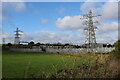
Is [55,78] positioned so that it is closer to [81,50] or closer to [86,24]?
[81,50]

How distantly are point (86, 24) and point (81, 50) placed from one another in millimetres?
18953

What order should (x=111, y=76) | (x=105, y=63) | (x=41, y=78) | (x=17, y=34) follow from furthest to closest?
(x=17, y=34)
(x=105, y=63)
(x=111, y=76)
(x=41, y=78)

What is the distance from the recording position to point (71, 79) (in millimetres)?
8617

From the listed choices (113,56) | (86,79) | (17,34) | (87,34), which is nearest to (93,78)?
(86,79)

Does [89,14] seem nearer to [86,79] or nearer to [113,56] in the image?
[113,56]

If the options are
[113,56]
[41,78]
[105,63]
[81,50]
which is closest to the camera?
[41,78]

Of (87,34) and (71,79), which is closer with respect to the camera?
(71,79)

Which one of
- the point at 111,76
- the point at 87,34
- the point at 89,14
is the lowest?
the point at 111,76

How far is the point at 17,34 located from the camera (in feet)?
294

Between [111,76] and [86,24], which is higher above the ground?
[86,24]

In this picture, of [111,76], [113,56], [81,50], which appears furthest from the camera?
[81,50]

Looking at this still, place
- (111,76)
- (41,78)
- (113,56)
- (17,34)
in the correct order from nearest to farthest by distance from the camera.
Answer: (41,78)
(111,76)
(113,56)
(17,34)

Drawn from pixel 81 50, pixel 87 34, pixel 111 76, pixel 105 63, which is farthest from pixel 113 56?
pixel 87 34

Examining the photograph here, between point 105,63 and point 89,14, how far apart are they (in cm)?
6448
